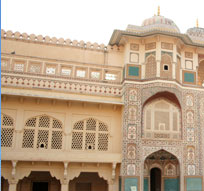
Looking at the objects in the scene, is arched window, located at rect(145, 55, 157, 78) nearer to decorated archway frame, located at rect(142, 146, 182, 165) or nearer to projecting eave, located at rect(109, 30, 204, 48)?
projecting eave, located at rect(109, 30, 204, 48)

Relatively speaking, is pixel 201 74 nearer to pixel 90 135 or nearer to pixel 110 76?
pixel 110 76

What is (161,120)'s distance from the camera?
1300 cm

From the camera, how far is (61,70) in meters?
13.2

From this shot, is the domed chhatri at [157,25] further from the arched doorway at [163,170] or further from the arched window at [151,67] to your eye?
the arched doorway at [163,170]

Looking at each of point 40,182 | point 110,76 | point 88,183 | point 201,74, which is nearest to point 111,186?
point 88,183

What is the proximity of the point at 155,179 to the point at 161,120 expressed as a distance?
3.45 metres

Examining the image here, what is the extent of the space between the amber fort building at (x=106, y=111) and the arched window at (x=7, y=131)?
0.15ft

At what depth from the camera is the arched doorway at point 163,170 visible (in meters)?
13.0

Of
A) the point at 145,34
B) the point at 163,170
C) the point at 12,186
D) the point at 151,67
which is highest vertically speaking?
the point at 145,34

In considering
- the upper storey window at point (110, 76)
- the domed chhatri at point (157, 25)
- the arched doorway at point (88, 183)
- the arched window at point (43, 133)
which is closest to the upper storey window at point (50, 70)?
the arched window at point (43, 133)

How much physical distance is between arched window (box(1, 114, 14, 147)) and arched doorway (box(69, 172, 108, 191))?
13.8ft

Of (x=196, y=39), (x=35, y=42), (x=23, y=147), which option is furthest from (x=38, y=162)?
(x=196, y=39)

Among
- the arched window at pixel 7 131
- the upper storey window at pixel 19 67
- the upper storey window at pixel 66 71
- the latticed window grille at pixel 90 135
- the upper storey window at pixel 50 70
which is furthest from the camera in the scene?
the upper storey window at pixel 66 71

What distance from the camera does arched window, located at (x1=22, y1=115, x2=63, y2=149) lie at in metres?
12.0
